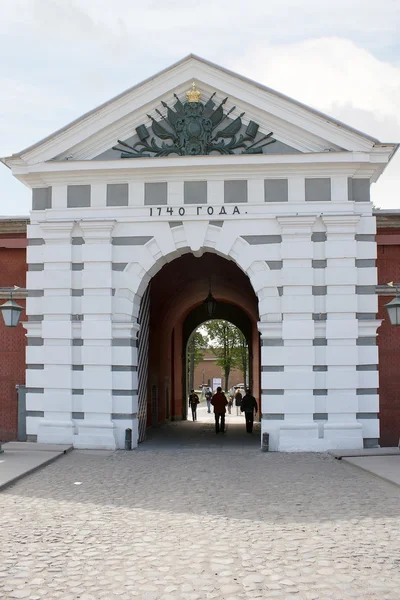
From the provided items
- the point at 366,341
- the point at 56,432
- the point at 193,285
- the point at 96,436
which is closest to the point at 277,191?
the point at 366,341

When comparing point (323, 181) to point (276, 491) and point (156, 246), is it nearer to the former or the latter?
point (156, 246)

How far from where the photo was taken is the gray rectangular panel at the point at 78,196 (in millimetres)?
15422

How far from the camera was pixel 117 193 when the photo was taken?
15359 mm

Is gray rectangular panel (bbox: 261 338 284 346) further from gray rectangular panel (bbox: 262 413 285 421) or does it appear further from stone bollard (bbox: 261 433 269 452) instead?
stone bollard (bbox: 261 433 269 452)

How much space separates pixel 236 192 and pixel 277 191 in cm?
79

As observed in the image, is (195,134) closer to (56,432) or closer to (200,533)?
(56,432)

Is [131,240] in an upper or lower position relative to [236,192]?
lower

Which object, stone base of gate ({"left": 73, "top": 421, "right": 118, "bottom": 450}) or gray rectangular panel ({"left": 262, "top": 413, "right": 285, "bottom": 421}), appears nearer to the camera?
gray rectangular panel ({"left": 262, "top": 413, "right": 285, "bottom": 421})

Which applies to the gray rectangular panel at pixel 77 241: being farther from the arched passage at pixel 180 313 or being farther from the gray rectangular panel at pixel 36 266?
the arched passage at pixel 180 313

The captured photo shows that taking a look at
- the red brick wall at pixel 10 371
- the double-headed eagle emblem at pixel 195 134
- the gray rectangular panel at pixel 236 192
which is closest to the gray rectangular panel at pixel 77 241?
the red brick wall at pixel 10 371

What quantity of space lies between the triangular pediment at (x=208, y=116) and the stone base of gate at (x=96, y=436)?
527 cm

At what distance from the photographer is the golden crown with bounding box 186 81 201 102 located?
15.3 m

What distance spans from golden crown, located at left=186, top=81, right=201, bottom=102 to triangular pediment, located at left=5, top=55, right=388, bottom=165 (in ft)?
0.36

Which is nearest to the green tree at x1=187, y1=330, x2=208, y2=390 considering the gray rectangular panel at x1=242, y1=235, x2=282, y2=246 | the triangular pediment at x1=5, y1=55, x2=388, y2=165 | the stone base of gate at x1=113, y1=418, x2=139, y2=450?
the stone base of gate at x1=113, y1=418, x2=139, y2=450
